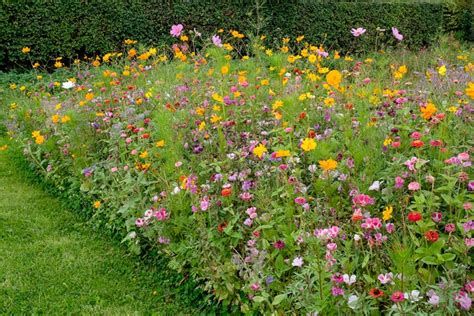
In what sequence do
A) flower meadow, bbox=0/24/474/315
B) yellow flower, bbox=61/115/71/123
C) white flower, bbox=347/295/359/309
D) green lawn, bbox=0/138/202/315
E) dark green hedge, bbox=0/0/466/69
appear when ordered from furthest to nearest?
dark green hedge, bbox=0/0/466/69 → yellow flower, bbox=61/115/71/123 → green lawn, bbox=0/138/202/315 → flower meadow, bbox=0/24/474/315 → white flower, bbox=347/295/359/309

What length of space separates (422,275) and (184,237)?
53.2 inches

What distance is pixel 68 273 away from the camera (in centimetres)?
299

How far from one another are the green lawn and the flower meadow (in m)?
0.17

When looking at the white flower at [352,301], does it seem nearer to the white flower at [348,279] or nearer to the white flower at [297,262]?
the white flower at [348,279]

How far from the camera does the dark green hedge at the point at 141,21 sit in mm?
8570

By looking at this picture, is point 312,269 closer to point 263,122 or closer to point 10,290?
point 263,122

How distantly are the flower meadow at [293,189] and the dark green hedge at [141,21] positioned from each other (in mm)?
3933

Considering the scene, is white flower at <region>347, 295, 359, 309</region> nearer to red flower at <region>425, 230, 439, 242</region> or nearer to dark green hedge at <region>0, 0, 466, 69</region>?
red flower at <region>425, 230, 439, 242</region>

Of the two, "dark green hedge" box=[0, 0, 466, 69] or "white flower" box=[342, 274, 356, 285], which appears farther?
"dark green hedge" box=[0, 0, 466, 69]

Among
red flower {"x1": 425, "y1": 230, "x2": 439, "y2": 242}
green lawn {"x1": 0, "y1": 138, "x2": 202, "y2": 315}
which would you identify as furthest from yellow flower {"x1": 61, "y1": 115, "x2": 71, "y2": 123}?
red flower {"x1": 425, "y1": 230, "x2": 439, "y2": 242}

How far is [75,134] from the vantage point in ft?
12.9

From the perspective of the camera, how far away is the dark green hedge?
28.1 feet

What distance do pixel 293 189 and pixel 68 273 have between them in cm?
154

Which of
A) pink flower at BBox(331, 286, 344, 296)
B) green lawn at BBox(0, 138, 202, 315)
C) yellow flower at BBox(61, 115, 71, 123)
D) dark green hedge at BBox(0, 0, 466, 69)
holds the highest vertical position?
pink flower at BBox(331, 286, 344, 296)
